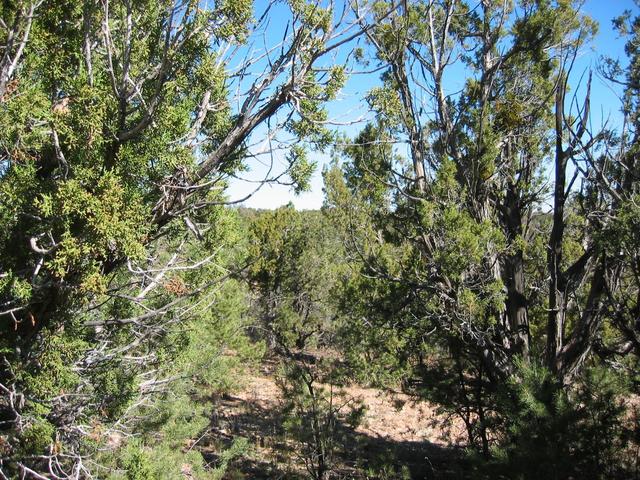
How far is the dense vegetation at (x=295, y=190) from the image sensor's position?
3.71 m

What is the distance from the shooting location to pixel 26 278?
13.2ft

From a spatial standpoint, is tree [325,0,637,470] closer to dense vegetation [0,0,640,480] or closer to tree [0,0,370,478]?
dense vegetation [0,0,640,480]

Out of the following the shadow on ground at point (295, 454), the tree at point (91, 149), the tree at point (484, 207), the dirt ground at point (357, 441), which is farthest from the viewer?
the dirt ground at point (357, 441)

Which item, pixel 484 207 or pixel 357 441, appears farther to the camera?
pixel 357 441

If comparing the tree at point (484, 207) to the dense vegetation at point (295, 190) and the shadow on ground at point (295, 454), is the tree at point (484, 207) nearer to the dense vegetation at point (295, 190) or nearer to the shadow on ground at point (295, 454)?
the dense vegetation at point (295, 190)

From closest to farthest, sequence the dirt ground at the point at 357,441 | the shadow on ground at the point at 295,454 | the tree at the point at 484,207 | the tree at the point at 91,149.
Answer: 1. the tree at the point at 91,149
2. the tree at the point at 484,207
3. the shadow on ground at the point at 295,454
4. the dirt ground at the point at 357,441

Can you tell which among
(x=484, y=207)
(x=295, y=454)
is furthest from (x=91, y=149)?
(x=295, y=454)

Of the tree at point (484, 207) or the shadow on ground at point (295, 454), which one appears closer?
the tree at point (484, 207)

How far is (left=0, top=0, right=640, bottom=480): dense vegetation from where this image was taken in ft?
12.2

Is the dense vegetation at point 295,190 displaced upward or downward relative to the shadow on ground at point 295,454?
upward

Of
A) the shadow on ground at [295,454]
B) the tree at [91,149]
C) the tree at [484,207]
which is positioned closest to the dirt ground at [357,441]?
the shadow on ground at [295,454]

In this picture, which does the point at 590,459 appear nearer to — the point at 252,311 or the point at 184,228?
the point at 184,228

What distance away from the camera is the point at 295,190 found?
4641 millimetres

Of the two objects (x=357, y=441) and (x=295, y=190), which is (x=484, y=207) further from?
(x=357, y=441)
